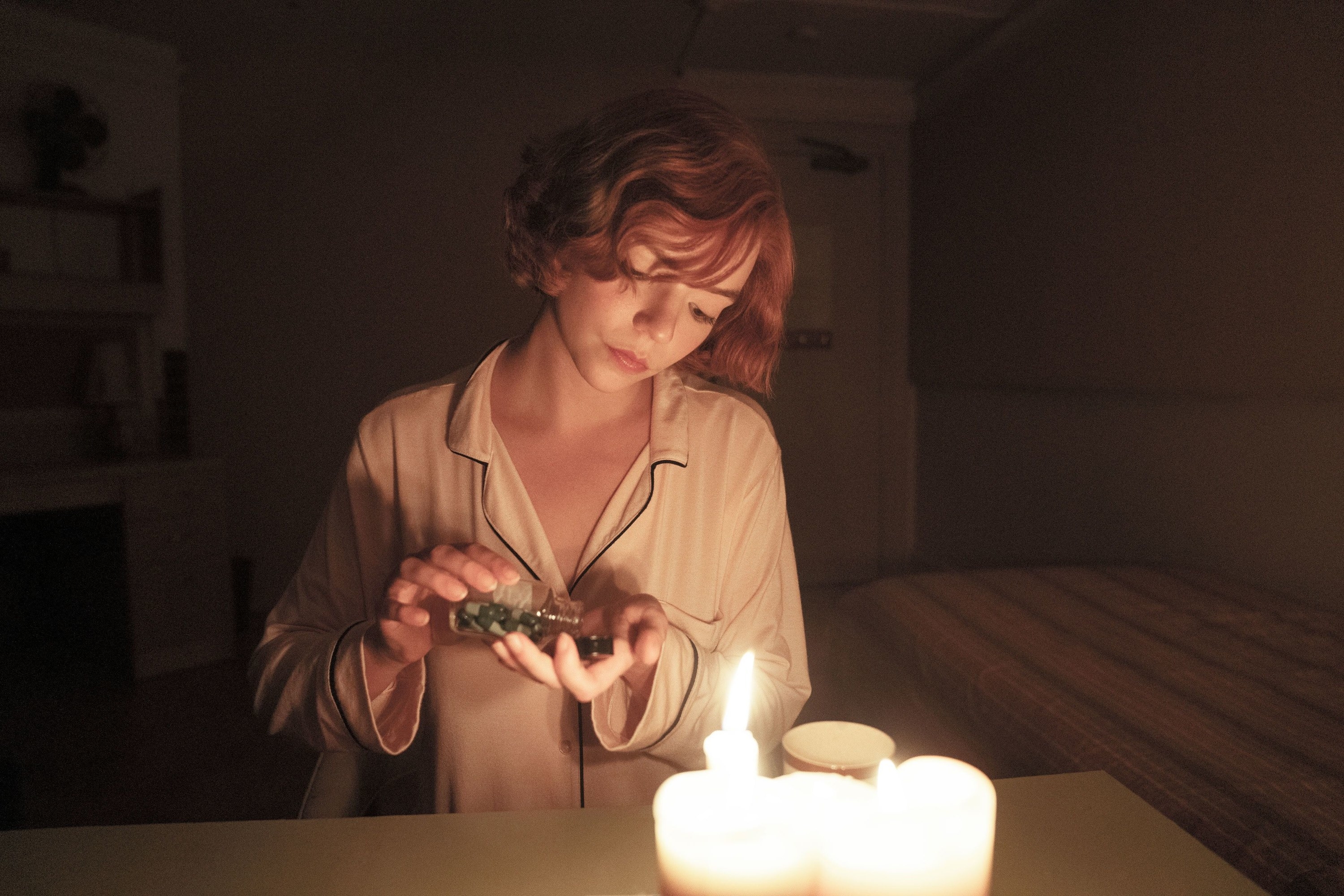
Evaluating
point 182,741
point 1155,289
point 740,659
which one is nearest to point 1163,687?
point 740,659

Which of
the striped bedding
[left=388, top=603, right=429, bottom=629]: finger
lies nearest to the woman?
[left=388, top=603, right=429, bottom=629]: finger

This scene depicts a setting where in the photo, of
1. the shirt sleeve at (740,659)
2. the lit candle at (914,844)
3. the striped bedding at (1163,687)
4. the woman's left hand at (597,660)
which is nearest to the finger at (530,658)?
the woman's left hand at (597,660)

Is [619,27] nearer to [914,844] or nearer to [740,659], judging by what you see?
[740,659]

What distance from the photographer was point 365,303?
3852mm

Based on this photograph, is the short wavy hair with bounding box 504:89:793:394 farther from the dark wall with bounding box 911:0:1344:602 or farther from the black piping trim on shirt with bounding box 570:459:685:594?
the dark wall with bounding box 911:0:1344:602

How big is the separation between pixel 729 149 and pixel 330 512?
0.64 meters

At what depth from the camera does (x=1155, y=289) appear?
8.29ft

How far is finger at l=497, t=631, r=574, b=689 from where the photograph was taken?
591 mm

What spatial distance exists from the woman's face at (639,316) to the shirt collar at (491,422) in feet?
0.52

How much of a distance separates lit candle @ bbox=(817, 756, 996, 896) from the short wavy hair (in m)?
0.61

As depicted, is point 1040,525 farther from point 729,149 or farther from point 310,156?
point 310,156

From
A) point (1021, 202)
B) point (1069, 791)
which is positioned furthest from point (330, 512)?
point (1021, 202)

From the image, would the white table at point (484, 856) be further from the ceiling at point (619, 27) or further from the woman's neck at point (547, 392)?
the ceiling at point (619, 27)

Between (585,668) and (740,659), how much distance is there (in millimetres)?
405
